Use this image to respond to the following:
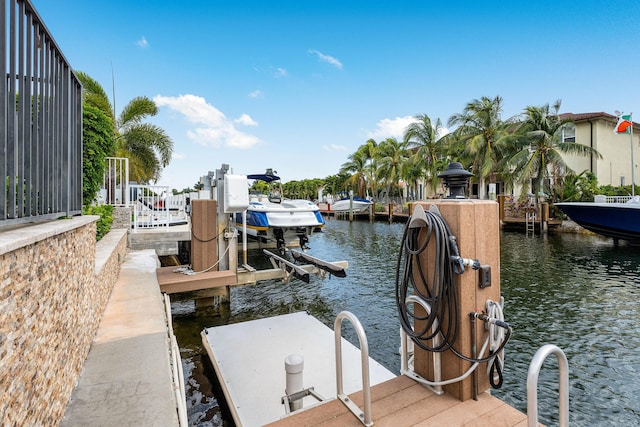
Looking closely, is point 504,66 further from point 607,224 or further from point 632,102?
point 632,102

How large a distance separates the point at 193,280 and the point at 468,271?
4.98 m

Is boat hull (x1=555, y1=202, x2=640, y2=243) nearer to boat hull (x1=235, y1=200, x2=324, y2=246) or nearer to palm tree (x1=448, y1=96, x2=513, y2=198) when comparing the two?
palm tree (x1=448, y1=96, x2=513, y2=198)

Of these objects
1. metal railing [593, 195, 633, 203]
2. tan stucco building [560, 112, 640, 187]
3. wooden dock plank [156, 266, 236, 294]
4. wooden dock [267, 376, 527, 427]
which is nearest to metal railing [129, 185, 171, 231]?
wooden dock plank [156, 266, 236, 294]

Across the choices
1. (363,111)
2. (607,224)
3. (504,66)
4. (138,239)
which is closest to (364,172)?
(363,111)

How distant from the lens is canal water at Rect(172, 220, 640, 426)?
13.3 feet

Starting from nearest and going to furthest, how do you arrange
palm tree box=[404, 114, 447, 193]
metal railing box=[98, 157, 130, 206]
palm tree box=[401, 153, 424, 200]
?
metal railing box=[98, 157, 130, 206] → palm tree box=[404, 114, 447, 193] → palm tree box=[401, 153, 424, 200]

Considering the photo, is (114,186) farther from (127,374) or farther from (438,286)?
(438,286)

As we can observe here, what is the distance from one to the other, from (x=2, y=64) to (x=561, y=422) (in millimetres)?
3083

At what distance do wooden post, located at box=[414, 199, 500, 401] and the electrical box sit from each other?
4.19 m

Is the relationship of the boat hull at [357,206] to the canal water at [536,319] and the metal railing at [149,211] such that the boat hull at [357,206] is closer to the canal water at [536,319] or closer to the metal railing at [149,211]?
the canal water at [536,319]

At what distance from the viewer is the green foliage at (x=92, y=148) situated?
6043 millimetres

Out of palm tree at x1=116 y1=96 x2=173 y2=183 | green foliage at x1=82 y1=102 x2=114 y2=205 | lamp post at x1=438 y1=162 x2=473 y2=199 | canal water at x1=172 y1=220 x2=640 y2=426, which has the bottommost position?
canal water at x1=172 y1=220 x2=640 y2=426

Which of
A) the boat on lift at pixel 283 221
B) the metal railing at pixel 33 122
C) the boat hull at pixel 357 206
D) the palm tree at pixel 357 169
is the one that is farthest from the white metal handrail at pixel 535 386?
the palm tree at pixel 357 169

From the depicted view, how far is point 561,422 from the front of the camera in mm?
1569
